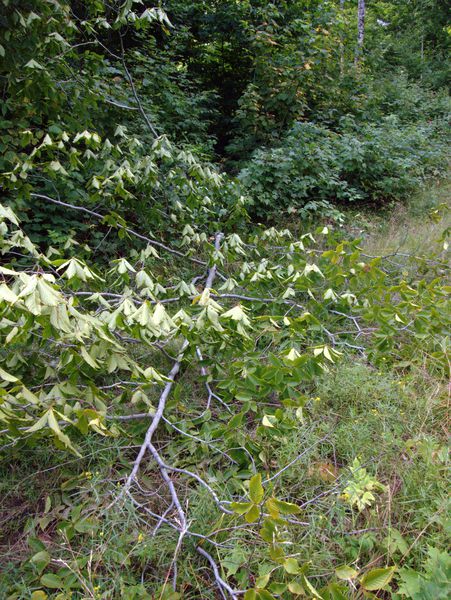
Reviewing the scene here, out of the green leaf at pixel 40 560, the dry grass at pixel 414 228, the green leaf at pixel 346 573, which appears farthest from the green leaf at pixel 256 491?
the dry grass at pixel 414 228

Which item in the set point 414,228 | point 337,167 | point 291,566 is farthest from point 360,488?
point 337,167

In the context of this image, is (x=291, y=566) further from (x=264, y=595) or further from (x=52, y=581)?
(x=52, y=581)

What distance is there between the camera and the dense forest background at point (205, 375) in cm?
161

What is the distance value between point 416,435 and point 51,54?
354cm

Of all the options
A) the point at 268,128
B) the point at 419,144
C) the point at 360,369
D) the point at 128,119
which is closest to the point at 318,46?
the point at 268,128

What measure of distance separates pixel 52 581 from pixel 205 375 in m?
1.18

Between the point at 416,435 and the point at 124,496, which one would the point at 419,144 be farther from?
the point at 124,496

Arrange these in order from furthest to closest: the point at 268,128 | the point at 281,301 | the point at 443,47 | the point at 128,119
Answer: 1. the point at 443,47
2. the point at 268,128
3. the point at 128,119
4. the point at 281,301

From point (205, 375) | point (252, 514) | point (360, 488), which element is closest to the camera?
point (252, 514)

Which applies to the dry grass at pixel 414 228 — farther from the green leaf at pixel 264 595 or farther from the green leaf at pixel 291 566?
the green leaf at pixel 264 595

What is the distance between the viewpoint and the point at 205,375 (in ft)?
8.00

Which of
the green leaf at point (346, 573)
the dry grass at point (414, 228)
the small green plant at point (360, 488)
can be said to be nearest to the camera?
the green leaf at point (346, 573)

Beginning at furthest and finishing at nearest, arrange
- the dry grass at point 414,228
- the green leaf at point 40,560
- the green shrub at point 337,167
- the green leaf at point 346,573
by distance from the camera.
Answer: the green shrub at point 337,167, the dry grass at point 414,228, the green leaf at point 40,560, the green leaf at point 346,573

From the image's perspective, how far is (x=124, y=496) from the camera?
1.83 meters
